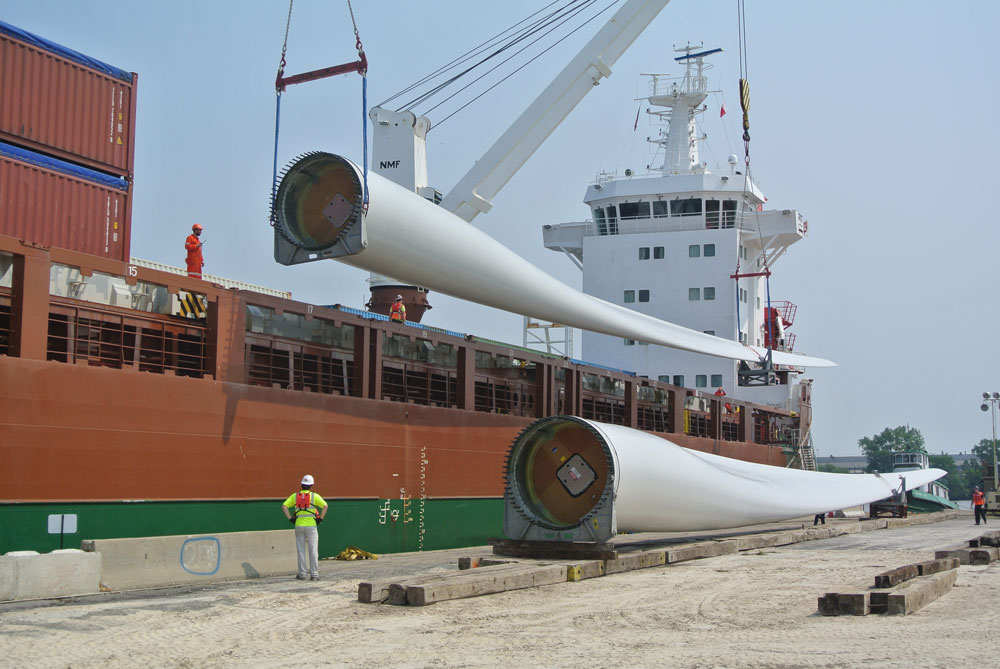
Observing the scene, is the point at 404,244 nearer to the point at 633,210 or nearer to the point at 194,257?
the point at 194,257

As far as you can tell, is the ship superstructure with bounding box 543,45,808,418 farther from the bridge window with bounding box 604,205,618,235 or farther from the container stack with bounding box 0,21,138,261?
the container stack with bounding box 0,21,138,261

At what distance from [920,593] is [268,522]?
1015 centimetres

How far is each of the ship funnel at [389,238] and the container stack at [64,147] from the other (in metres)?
6.91

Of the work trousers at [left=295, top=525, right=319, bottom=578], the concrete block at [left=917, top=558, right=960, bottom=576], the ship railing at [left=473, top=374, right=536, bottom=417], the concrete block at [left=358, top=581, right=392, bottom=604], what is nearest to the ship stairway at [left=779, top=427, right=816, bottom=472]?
the ship railing at [left=473, top=374, right=536, bottom=417]

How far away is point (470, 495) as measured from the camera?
21938mm

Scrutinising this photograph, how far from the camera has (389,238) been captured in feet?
32.5

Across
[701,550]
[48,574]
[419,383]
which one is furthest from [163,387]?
[701,550]

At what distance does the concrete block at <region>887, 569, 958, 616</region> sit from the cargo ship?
32.5 feet

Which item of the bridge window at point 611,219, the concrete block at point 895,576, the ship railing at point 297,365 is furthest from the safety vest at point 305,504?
the bridge window at point 611,219

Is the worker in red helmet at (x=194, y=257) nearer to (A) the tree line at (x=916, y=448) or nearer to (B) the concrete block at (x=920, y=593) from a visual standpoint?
(B) the concrete block at (x=920, y=593)

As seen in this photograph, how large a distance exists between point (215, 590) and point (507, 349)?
13061 millimetres

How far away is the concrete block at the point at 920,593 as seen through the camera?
9.82 m

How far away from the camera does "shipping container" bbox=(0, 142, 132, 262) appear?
1523 centimetres

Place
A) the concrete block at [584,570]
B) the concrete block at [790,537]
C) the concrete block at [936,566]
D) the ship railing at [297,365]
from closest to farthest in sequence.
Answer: the concrete block at [936,566]
the concrete block at [584,570]
the ship railing at [297,365]
the concrete block at [790,537]
